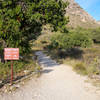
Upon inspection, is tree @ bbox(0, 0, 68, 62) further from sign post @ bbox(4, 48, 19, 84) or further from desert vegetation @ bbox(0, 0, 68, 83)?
sign post @ bbox(4, 48, 19, 84)

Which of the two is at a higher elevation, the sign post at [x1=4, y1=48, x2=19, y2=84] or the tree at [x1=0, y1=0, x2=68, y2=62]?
the tree at [x1=0, y1=0, x2=68, y2=62]

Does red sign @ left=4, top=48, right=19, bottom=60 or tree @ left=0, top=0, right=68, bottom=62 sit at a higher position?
tree @ left=0, top=0, right=68, bottom=62

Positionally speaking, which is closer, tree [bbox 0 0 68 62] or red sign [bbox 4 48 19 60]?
red sign [bbox 4 48 19 60]

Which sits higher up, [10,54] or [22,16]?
[22,16]

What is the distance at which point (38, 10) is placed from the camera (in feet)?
26.8

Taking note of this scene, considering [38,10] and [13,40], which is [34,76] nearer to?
[13,40]

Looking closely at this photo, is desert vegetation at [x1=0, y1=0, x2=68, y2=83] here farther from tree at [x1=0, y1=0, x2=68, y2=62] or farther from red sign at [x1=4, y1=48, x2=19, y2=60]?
red sign at [x1=4, y1=48, x2=19, y2=60]

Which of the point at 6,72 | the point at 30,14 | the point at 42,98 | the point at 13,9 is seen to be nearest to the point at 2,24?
the point at 13,9

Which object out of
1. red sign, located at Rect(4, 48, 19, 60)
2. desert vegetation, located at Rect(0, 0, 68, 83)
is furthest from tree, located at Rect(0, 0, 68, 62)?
red sign, located at Rect(4, 48, 19, 60)

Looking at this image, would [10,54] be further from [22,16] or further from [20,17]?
[20,17]

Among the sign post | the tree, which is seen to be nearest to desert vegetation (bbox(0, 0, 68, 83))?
the tree

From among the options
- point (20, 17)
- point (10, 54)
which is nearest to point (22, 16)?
point (20, 17)

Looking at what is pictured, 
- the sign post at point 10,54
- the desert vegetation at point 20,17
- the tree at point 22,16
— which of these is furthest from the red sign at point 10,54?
the tree at point 22,16

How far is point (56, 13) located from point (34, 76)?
5.47 meters
